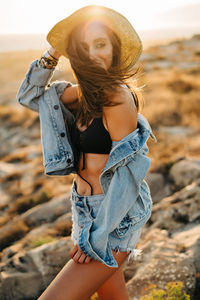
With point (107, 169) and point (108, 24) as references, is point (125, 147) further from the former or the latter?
point (108, 24)

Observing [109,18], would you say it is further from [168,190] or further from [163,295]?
[168,190]

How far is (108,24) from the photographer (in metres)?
1.95

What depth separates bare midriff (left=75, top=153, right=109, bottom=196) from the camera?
6.50 feet

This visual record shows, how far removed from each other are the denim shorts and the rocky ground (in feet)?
3.01

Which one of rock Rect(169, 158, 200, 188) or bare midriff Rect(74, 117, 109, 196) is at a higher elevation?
bare midriff Rect(74, 117, 109, 196)

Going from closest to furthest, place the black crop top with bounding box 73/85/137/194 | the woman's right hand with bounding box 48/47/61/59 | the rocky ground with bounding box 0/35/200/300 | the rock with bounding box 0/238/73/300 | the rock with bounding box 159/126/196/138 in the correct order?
1. the black crop top with bounding box 73/85/137/194
2. the woman's right hand with bounding box 48/47/61/59
3. the rocky ground with bounding box 0/35/200/300
4. the rock with bounding box 0/238/73/300
5. the rock with bounding box 159/126/196/138

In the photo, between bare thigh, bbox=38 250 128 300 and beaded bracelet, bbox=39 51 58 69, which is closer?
bare thigh, bbox=38 250 128 300

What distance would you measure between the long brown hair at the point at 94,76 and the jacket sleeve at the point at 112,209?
40cm

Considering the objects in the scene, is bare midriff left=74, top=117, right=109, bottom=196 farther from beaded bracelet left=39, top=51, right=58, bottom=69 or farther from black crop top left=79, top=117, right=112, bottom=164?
beaded bracelet left=39, top=51, right=58, bottom=69

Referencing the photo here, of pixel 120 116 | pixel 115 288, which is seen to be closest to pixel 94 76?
pixel 120 116

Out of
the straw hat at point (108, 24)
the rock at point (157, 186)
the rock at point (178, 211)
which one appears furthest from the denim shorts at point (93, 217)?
the rock at point (157, 186)

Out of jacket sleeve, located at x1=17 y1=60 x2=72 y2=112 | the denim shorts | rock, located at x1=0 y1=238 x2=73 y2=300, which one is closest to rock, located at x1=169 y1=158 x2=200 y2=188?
rock, located at x1=0 y1=238 x2=73 y2=300

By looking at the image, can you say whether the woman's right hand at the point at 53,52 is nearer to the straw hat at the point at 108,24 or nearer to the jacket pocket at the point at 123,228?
the straw hat at the point at 108,24

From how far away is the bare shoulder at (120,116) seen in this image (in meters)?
1.76
